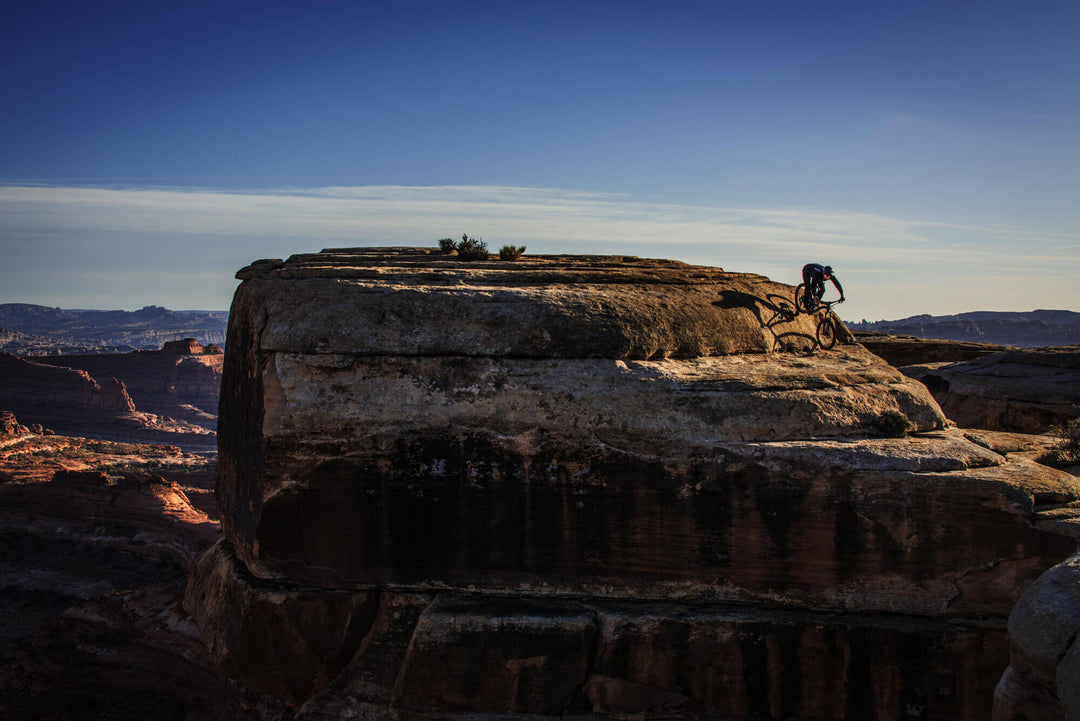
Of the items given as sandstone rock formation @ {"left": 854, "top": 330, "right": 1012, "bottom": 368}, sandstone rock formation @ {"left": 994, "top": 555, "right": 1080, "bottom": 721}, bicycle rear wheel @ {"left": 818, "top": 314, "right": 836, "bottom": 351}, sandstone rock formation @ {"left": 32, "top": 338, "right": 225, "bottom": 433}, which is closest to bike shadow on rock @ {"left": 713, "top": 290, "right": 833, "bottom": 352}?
bicycle rear wheel @ {"left": 818, "top": 314, "right": 836, "bottom": 351}

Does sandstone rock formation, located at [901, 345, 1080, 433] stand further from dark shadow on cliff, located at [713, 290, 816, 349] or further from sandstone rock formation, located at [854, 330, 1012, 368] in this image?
dark shadow on cliff, located at [713, 290, 816, 349]

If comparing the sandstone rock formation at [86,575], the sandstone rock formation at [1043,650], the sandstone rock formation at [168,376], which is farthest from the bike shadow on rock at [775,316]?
the sandstone rock formation at [168,376]

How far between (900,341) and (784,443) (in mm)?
15275

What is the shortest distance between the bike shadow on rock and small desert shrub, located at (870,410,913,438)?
166 centimetres

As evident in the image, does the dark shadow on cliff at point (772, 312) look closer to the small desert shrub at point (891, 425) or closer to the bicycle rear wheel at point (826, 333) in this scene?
the bicycle rear wheel at point (826, 333)

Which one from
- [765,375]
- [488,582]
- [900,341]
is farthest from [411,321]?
[900,341]

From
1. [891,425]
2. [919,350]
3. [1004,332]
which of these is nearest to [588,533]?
[891,425]

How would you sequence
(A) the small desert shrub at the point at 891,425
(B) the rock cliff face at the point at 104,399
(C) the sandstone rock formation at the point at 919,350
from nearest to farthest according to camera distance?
(A) the small desert shrub at the point at 891,425 < (C) the sandstone rock formation at the point at 919,350 < (B) the rock cliff face at the point at 104,399

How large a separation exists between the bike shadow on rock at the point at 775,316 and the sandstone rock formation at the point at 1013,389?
7616 millimetres

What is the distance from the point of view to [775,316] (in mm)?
9688

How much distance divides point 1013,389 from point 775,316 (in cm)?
909

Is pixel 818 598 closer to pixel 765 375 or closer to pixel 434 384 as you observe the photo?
pixel 765 375

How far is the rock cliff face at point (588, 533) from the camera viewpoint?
7219 millimetres

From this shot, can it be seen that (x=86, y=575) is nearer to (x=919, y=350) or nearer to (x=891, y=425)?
(x=891, y=425)
